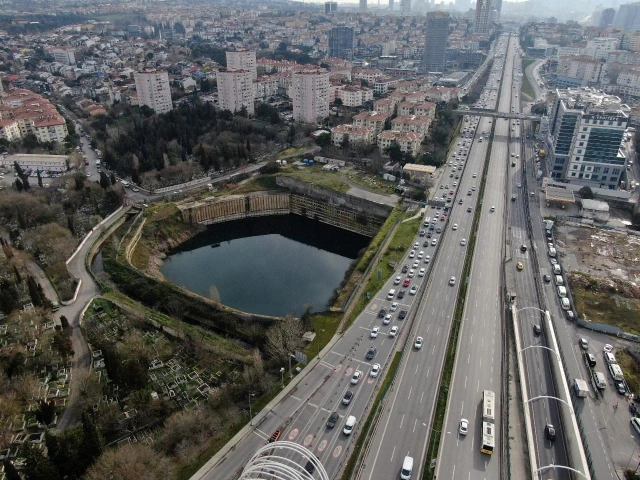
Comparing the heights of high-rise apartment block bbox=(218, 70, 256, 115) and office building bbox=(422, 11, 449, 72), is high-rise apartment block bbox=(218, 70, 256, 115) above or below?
below

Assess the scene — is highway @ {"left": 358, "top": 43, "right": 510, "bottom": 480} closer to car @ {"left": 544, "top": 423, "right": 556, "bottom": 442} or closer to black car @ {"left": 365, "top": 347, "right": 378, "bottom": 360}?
black car @ {"left": 365, "top": 347, "right": 378, "bottom": 360}

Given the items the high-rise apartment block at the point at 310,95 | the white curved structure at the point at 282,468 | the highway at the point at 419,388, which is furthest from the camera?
the high-rise apartment block at the point at 310,95

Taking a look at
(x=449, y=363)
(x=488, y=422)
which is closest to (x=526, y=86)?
(x=449, y=363)

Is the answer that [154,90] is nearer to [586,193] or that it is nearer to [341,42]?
[586,193]

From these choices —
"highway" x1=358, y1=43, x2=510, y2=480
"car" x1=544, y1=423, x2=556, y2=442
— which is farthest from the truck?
"highway" x1=358, y1=43, x2=510, y2=480

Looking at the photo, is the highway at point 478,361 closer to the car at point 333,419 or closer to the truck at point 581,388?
the truck at point 581,388

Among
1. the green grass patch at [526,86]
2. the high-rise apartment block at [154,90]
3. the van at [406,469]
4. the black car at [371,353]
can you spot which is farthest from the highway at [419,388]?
the green grass patch at [526,86]
